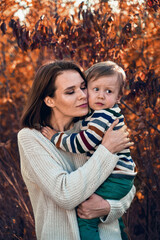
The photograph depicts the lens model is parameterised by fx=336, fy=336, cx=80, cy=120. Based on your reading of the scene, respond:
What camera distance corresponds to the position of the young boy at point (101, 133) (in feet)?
7.97

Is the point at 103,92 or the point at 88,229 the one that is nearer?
the point at 88,229

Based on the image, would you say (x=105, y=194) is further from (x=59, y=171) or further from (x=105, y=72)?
(x=105, y=72)

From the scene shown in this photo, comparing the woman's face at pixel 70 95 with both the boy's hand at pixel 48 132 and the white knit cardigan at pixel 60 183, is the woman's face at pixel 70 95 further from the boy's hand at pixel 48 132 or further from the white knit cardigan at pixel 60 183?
the white knit cardigan at pixel 60 183

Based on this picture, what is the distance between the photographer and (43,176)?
2.35 meters

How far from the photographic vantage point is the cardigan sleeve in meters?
2.28

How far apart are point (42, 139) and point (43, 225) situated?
640 millimetres

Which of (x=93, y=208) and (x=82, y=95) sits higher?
(x=82, y=95)

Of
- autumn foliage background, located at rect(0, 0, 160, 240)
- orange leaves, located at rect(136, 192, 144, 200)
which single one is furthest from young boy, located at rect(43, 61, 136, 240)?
orange leaves, located at rect(136, 192, 144, 200)

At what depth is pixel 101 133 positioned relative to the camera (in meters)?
2.48

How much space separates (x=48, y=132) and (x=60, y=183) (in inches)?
18.6

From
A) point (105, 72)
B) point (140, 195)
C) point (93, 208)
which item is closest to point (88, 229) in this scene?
point (93, 208)

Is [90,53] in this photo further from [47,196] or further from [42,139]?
[47,196]

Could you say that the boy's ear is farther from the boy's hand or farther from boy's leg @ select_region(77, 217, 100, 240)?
boy's leg @ select_region(77, 217, 100, 240)

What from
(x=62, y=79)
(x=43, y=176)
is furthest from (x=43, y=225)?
(x=62, y=79)
